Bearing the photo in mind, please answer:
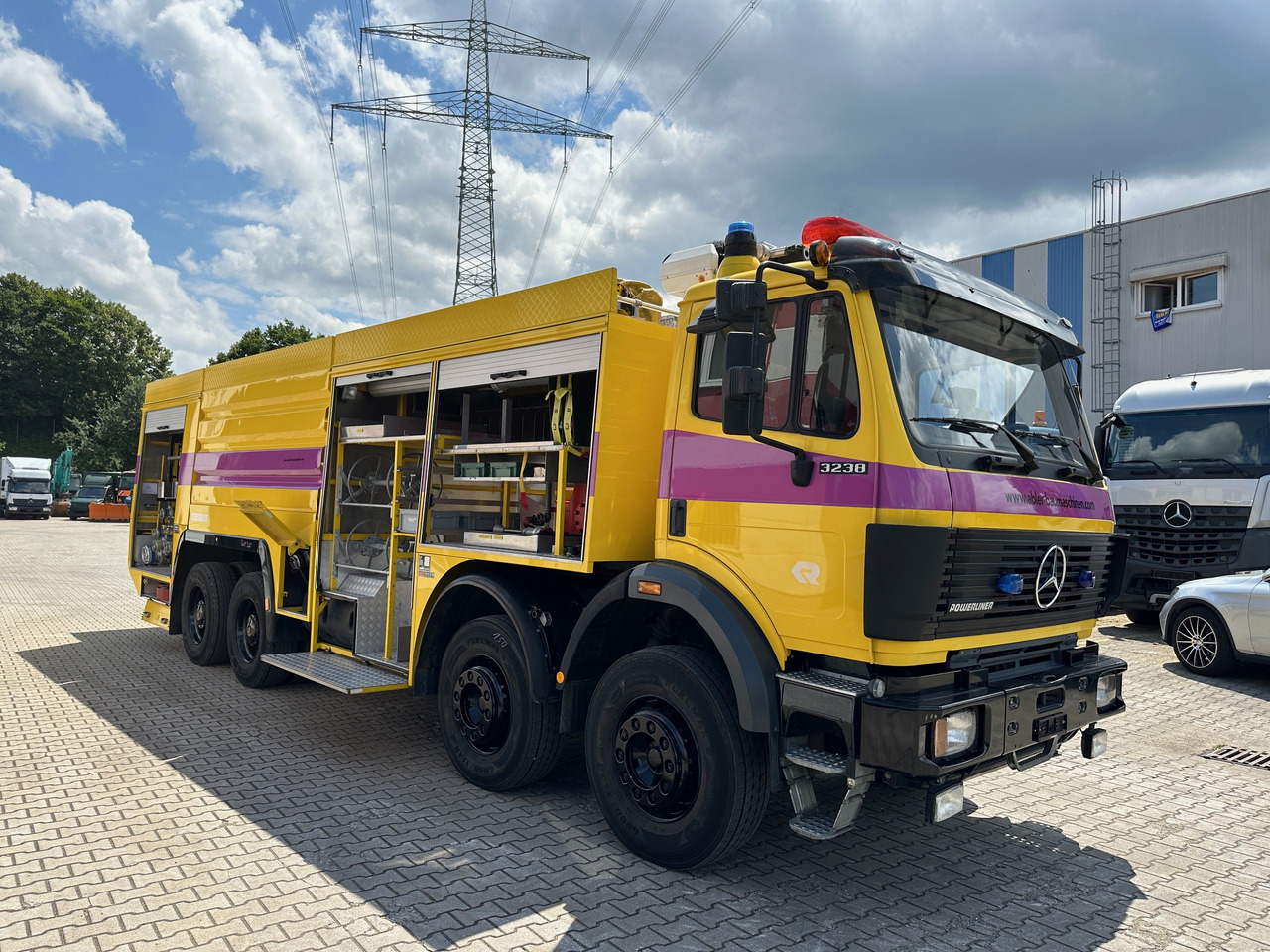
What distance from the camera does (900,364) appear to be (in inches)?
141

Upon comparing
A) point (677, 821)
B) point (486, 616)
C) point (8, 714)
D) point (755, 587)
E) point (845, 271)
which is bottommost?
point (8, 714)

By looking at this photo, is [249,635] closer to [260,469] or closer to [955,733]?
[260,469]

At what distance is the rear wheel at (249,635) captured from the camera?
24.6 ft

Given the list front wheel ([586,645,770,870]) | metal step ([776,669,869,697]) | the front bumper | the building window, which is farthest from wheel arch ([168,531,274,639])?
the building window

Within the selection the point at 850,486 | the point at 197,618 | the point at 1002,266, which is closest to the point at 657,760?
the point at 850,486

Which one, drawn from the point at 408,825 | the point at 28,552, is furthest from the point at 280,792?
the point at 28,552

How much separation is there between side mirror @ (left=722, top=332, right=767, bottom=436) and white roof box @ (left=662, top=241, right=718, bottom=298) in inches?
45.9

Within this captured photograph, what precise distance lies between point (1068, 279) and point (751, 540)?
1958cm

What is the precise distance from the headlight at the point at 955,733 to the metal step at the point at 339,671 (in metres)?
3.60

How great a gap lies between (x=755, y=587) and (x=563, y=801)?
6.71 ft

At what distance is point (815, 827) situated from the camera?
3.47 meters

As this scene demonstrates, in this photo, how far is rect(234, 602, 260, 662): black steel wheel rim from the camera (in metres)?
7.69

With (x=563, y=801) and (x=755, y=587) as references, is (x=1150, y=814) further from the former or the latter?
(x=563, y=801)

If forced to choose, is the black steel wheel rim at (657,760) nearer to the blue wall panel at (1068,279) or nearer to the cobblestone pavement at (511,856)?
the cobblestone pavement at (511,856)
